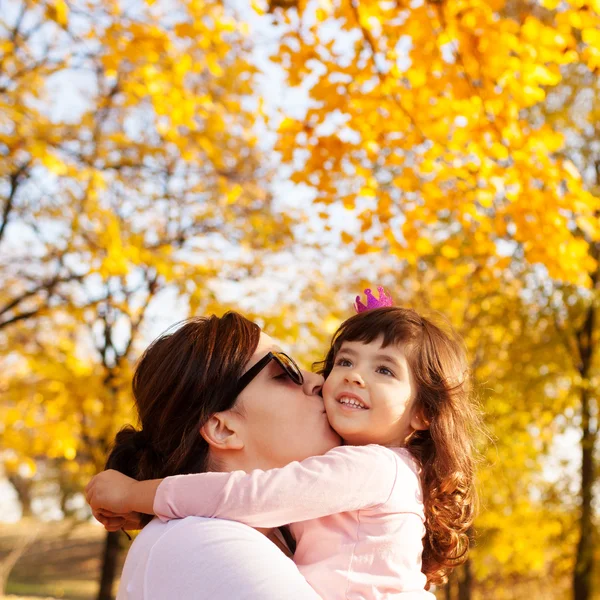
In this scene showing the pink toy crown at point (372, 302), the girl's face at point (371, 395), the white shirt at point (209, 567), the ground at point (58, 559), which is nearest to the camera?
the white shirt at point (209, 567)

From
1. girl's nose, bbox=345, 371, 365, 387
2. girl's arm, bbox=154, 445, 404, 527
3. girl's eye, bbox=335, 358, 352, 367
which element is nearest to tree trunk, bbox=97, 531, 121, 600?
girl's eye, bbox=335, 358, 352, 367

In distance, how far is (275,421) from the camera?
70.6 inches

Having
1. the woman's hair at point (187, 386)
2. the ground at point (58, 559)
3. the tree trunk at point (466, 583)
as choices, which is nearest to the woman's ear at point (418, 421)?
the woman's hair at point (187, 386)

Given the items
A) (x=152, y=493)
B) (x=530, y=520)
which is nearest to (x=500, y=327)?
(x=530, y=520)

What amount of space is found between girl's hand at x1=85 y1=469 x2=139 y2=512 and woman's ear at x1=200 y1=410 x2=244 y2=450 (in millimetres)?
197

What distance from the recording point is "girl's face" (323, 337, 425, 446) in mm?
1936

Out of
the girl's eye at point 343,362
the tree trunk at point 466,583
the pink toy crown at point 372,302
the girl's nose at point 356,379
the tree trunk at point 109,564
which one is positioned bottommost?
the tree trunk at point 466,583

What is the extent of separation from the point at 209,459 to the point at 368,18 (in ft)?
8.38

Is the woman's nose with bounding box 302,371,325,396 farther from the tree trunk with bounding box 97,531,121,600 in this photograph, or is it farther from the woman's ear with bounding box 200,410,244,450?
the tree trunk with bounding box 97,531,121,600

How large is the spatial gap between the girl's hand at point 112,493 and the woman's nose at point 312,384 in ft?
1.54

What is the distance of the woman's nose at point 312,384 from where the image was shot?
1957 millimetres

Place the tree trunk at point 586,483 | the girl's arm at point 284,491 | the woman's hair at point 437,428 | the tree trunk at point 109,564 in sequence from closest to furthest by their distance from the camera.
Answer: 1. the girl's arm at point 284,491
2. the woman's hair at point 437,428
3. the tree trunk at point 109,564
4. the tree trunk at point 586,483

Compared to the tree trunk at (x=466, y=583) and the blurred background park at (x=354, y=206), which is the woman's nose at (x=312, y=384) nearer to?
the blurred background park at (x=354, y=206)

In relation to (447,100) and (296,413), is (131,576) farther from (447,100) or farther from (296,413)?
(447,100)
